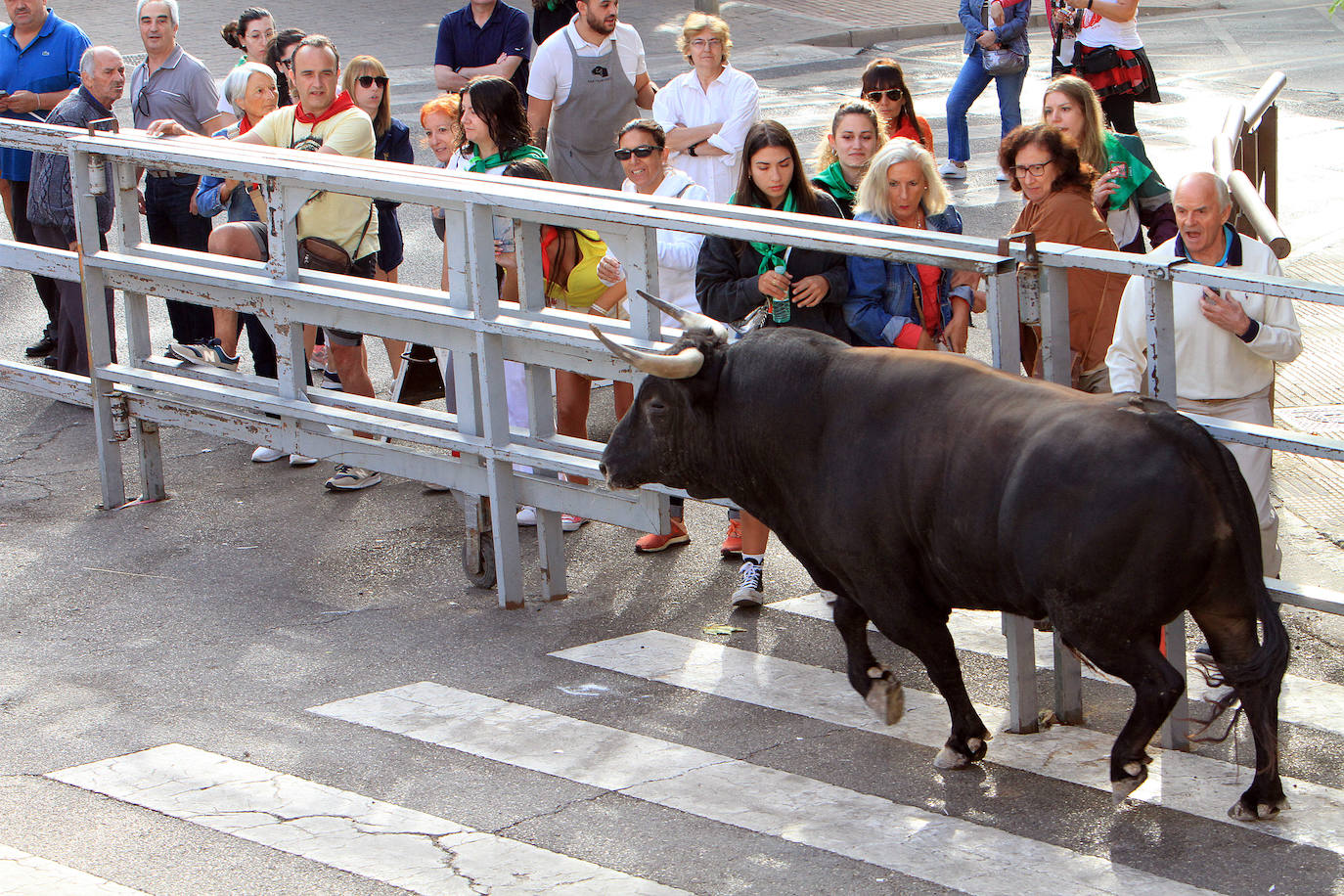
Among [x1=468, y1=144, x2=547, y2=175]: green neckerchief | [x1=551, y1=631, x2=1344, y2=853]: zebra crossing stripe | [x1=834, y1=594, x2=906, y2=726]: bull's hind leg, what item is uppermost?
[x1=468, y1=144, x2=547, y2=175]: green neckerchief

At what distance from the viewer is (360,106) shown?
9.55 metres

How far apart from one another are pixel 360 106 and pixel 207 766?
17.0ft

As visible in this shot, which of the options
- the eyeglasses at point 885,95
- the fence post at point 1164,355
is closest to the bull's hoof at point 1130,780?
the fence post at point 1164,355

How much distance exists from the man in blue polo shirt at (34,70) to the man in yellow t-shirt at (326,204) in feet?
8.14

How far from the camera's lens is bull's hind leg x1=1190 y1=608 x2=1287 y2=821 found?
15.2ft

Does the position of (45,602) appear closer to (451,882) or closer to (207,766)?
(207,766)

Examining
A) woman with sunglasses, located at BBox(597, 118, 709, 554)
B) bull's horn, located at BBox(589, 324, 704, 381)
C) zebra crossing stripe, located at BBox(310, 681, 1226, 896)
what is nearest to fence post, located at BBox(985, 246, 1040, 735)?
zebra crossing stripe, located at BBox(310, 681, 1226, 896)

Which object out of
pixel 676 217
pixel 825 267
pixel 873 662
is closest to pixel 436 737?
pixel 873 662

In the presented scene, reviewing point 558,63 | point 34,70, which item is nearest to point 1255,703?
point 558,63

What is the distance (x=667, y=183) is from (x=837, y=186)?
2.66 feet

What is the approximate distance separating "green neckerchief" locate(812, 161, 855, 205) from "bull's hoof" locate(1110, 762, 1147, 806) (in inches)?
137

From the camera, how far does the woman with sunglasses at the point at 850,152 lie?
741 cm

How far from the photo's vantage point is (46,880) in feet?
15.1

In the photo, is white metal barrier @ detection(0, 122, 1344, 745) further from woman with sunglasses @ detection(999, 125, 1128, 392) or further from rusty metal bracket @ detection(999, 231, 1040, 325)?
woman with sunglasses @ detection(999, 125, 1128, 392)
